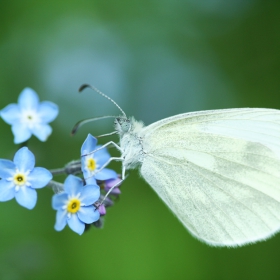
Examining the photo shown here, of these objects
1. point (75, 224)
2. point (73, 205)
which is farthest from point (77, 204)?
point (75, 224)

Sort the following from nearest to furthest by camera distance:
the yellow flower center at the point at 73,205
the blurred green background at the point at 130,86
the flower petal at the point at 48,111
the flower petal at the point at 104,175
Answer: the yellow flower center at the point at 73,205
the flower petal at the point at 104,175
the flower petal at the point at 48,111
the blurred green background at the point at 130,86

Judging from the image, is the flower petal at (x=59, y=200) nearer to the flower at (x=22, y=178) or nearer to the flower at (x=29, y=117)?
the flower at (x=22, y=178)

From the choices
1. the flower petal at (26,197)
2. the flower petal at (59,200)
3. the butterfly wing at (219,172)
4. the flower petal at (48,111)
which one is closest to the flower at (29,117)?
the flower petal at (48,111)

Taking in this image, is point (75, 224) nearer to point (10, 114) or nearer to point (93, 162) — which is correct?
point (93, 162)

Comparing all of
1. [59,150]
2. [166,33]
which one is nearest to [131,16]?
[166,33]

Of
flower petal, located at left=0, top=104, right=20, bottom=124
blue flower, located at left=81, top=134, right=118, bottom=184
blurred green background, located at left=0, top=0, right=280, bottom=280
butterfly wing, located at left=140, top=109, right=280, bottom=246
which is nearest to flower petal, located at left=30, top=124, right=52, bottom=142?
flower petal, located at left=0, top=104, right=20, bottom=124
